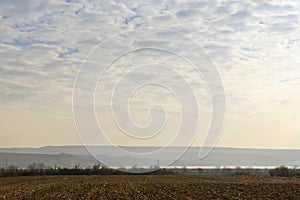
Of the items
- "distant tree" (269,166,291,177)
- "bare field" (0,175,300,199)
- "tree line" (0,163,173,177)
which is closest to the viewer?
"bare field" (0,175,300,199)

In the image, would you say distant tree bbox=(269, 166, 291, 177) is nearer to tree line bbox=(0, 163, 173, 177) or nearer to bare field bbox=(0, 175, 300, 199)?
tree line bbox=(0, 163, 173, 177)

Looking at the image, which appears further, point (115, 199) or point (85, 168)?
point (85, 168)

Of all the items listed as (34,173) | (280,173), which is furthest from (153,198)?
(280,173)

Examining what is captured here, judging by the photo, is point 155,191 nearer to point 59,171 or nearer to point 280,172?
point 59,171

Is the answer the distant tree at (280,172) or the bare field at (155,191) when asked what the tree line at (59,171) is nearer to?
the distant tree at (280,172)

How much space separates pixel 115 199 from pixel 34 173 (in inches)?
2932

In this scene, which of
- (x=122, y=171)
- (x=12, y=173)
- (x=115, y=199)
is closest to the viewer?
(x=115, y=199)

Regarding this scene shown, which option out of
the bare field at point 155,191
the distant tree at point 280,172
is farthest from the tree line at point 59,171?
the bare field at point 155,191

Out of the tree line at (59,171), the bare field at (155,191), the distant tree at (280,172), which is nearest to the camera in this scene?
the bare field at (155,191)

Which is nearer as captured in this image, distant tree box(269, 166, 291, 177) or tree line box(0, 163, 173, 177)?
tree line box(0, 163, 173, 177)

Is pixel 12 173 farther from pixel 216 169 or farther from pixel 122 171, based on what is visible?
pixel 216 169

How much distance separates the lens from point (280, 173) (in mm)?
113750

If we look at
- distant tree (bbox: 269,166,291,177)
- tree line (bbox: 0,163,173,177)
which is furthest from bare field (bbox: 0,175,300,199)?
distant tree (bbox: 269,166,291,177)

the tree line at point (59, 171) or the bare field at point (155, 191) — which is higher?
the tree line at point (59, 171)
